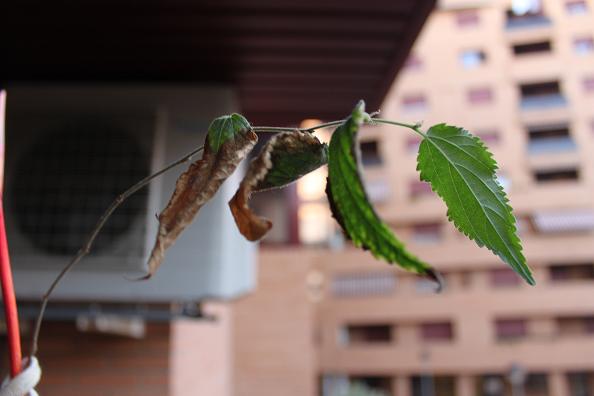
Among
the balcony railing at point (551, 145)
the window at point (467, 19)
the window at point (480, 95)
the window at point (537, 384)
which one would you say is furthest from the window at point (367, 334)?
the window at point (467, 19)

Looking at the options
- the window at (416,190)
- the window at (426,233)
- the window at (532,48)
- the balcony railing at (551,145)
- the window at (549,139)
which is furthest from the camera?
the window at (416,190)

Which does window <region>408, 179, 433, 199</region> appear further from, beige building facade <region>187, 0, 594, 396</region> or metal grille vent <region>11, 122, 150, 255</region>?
metal grille vent <region>11, 122, 150, 255</region>

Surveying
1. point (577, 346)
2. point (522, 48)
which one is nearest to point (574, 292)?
point (577, 346)

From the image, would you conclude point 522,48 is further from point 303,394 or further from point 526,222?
point 303,394

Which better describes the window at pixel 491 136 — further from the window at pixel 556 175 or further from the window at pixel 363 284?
the window at pixel 363 284

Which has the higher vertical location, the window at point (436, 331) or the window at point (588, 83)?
the window at point (588, 83)
